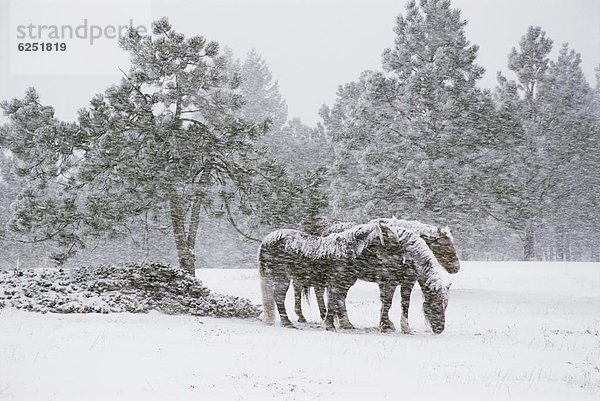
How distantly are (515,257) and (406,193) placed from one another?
4620 centimetres

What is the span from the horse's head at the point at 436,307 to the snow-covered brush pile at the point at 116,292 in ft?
16.4

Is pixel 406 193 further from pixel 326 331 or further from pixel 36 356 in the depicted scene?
pixel 36 356

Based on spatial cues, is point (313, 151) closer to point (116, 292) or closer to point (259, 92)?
point (259, 92)

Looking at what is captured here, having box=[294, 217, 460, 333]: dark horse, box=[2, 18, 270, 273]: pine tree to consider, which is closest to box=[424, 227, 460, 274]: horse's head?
box=[294, 217, 460, 333]: dark horse

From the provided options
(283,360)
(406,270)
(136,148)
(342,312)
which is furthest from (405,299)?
(136,148)

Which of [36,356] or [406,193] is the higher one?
Result: [406,193]

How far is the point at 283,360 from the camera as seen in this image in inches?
364

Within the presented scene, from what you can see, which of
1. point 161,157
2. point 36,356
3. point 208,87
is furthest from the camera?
point 208,87

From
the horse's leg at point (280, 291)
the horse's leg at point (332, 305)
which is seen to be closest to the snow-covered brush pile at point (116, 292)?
the horse's leg at point (280, 291)

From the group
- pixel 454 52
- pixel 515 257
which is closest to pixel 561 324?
pixel 454 52

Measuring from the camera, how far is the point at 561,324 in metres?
16.0

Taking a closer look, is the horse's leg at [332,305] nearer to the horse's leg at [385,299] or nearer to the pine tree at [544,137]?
the horse's leg at [385,299]

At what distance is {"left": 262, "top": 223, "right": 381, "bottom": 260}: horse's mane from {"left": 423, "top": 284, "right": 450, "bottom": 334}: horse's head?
180 centimetres

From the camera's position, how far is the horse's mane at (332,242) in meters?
13.9
